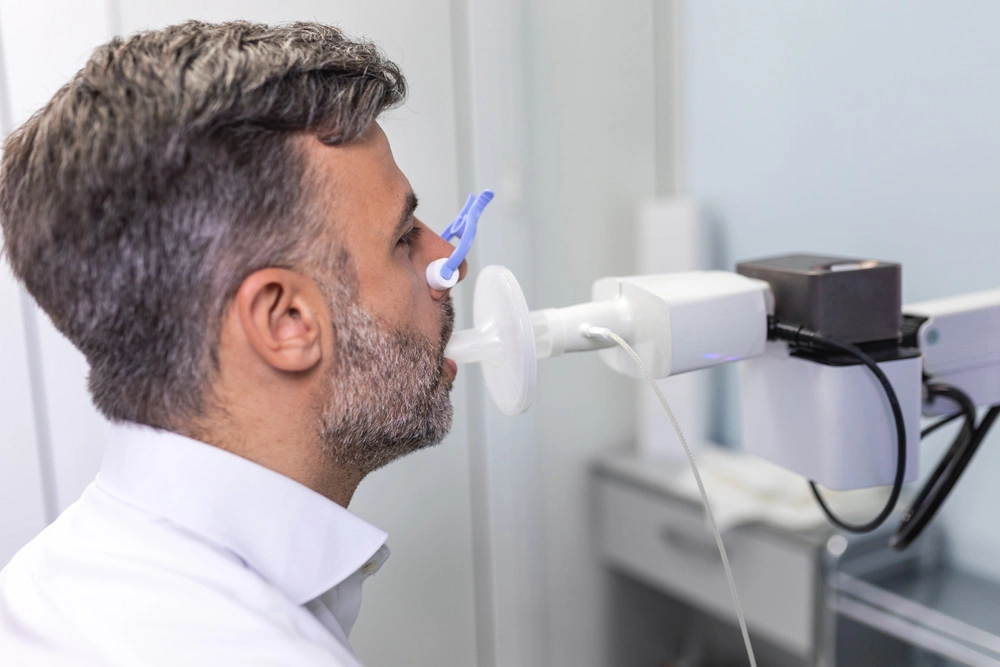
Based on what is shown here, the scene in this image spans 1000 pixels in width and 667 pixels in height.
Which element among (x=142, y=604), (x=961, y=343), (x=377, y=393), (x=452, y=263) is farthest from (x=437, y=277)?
(x=961, y=343)

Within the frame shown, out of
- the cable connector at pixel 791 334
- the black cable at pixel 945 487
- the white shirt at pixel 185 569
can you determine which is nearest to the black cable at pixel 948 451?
the black cable at pixel 945 487

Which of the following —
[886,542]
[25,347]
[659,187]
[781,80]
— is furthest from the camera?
[659,187]

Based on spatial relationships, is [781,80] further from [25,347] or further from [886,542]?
[25,347]

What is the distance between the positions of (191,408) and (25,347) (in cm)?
62

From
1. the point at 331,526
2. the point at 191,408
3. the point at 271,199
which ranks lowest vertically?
the point at 331,526

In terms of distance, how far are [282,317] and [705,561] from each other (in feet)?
3.59

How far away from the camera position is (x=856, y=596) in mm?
1327

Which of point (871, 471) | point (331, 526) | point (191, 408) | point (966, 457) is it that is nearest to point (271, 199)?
point (191, 408)

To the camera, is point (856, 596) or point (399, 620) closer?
point (856, 596)

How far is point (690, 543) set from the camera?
63.4 inches

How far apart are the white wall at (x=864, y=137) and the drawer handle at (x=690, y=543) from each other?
15.4 inches

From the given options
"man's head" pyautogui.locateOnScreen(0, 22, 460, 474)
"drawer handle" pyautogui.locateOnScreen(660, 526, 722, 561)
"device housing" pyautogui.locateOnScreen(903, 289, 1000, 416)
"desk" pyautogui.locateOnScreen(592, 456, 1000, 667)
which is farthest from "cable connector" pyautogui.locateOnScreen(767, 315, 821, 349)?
"drawer handle" pyautogui.locateOnScreen(660, 526, 722, 561)

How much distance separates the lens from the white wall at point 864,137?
128 centimetres

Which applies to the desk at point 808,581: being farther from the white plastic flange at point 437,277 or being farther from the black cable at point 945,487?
the white plastic flange at point 437,277
